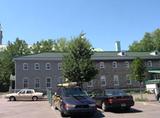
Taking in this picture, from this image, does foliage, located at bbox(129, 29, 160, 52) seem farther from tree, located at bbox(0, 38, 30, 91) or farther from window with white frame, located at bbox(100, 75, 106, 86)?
window with white frame, located at bbox(100, 75, 106, 86)

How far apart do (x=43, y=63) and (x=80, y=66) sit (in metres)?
18.9

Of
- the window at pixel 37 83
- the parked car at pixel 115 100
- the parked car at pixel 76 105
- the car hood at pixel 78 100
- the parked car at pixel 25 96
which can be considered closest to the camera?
the parked car at pixel 76 105

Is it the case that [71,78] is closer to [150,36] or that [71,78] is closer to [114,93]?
[114,93]

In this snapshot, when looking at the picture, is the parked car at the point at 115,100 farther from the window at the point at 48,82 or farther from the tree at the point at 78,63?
the window at the point at 48,82

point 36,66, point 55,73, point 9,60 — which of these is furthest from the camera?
point 9,60

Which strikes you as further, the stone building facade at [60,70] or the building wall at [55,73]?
the stone building facade at [60,70]

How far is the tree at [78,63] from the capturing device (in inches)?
1741

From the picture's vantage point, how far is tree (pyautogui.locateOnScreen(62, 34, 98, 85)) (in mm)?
A: 44219

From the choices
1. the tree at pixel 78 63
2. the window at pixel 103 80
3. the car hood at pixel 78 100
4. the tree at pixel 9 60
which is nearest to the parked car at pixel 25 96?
the tree at pixel 78 63

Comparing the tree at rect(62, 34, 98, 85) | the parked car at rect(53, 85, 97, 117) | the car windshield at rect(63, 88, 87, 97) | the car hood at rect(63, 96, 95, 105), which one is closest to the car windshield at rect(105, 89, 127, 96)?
the car windshield at rect(63, 88, 87, 97)

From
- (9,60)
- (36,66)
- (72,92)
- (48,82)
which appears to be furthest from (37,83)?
(72,92)

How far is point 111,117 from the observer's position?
62.7 feet

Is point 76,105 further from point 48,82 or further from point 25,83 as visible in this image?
point 48,82

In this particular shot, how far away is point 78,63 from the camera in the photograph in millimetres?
44281
